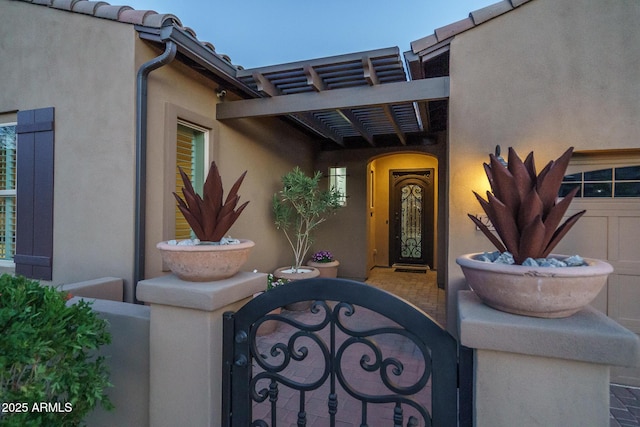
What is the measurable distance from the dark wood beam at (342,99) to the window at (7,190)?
2553 mm

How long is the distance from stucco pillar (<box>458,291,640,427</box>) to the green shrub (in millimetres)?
1534

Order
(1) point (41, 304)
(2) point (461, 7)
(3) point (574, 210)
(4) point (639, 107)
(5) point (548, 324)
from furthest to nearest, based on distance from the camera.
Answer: (2) point (461, 7) < (3) point (574, 210) < (4) point (639, 107) < (1) point (41, 304) < (5) point (548, 324)

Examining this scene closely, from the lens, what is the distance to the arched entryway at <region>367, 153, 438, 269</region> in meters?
8.48

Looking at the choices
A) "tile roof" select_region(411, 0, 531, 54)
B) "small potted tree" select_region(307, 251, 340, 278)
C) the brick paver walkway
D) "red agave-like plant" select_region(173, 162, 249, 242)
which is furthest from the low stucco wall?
"small potted tree" select_region(307, 251, 340, 278)

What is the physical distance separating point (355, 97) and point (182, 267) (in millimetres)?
3043

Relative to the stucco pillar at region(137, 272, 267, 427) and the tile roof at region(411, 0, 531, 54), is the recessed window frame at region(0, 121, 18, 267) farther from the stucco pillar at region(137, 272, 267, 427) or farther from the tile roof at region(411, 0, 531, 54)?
the tile roof at region(411, 0, 531, 54)

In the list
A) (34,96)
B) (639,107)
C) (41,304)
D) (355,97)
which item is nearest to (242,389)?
(41,304)

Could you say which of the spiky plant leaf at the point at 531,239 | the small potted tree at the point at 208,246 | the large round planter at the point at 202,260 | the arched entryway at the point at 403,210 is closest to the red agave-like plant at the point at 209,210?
the small potted tree at the point at 208,246

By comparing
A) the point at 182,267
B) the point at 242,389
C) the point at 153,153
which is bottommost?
the point at 242,389

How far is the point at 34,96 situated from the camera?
3676 mm

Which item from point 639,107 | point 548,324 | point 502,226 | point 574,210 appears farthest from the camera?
point 574,210

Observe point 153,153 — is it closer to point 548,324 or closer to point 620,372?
point 548,324

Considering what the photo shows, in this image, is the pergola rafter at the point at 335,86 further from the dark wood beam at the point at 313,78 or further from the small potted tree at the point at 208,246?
the small potted tree at the point at 208,246

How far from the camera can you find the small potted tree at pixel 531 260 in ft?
3.15
